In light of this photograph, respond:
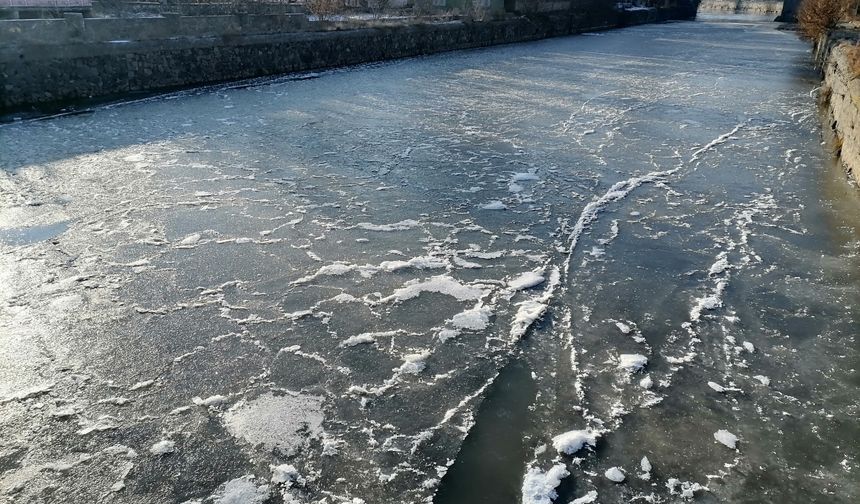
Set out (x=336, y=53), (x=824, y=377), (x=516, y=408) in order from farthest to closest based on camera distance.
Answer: (x=336, y=53) → (x=824, y=377) → (x=516, y=408)

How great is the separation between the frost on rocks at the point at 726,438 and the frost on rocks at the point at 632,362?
62 centimetres

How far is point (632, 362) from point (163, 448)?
278 cm

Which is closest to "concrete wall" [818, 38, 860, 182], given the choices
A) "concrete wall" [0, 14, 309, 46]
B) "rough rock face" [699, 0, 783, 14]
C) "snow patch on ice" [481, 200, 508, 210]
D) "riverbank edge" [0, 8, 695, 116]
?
"snow patch on ice" [481, 200, 508, 210]

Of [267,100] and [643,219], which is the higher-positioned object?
[267,100]

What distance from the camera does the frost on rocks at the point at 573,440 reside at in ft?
9.63

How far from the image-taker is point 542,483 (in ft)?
8.93

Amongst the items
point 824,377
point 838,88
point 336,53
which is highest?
point 336,53

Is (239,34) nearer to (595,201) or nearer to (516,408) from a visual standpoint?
(595,201)

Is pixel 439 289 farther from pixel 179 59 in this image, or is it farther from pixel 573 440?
pixel 179 59

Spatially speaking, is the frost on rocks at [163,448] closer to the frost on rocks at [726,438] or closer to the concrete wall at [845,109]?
the frost on rocks at [726,438]

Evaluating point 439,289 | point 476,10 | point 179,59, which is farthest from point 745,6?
point 439,289

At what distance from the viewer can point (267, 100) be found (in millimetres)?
11992

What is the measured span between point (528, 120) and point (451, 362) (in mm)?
7675

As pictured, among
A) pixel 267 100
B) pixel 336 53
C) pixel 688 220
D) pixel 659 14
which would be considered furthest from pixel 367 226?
pixel 659 14
